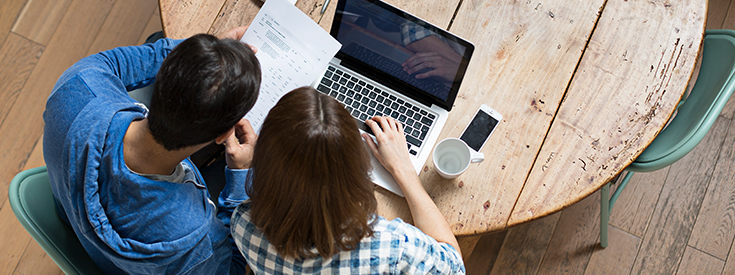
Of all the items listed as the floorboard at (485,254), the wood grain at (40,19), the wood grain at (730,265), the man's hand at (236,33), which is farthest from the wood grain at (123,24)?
the wood grain at (730,265)

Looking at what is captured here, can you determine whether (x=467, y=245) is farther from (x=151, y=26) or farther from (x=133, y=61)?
(x=151, y=26)

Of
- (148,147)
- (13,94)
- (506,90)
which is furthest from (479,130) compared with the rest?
(13,94)

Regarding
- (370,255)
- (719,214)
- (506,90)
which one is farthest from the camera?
(719,214)

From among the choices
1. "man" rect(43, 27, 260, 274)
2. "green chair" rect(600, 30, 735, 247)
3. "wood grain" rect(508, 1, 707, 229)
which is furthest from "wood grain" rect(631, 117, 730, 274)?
"man" rect(43, 27, 260, 274)

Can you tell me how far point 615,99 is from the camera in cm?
100

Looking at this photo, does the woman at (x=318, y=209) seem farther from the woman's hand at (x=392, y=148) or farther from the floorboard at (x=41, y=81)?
the floorboard at (x=41, y=81)

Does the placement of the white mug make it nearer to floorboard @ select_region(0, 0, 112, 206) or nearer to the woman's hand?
the woman's hand

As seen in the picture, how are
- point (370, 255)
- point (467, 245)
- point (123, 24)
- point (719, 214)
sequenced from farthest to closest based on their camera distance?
1. point (123, 24)
2. point (719, 214)
3. point (467, 245)
4. point (370, 255)

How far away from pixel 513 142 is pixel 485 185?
127 millimetres

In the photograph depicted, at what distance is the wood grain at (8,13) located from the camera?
175 cm

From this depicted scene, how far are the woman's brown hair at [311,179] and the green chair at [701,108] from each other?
0.76 m

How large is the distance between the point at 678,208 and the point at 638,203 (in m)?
0.15

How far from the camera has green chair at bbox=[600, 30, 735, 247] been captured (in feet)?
3.11

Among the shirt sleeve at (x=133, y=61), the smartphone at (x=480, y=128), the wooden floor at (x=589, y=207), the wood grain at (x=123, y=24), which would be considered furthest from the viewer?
the wood grain at (x=123, y=24)
